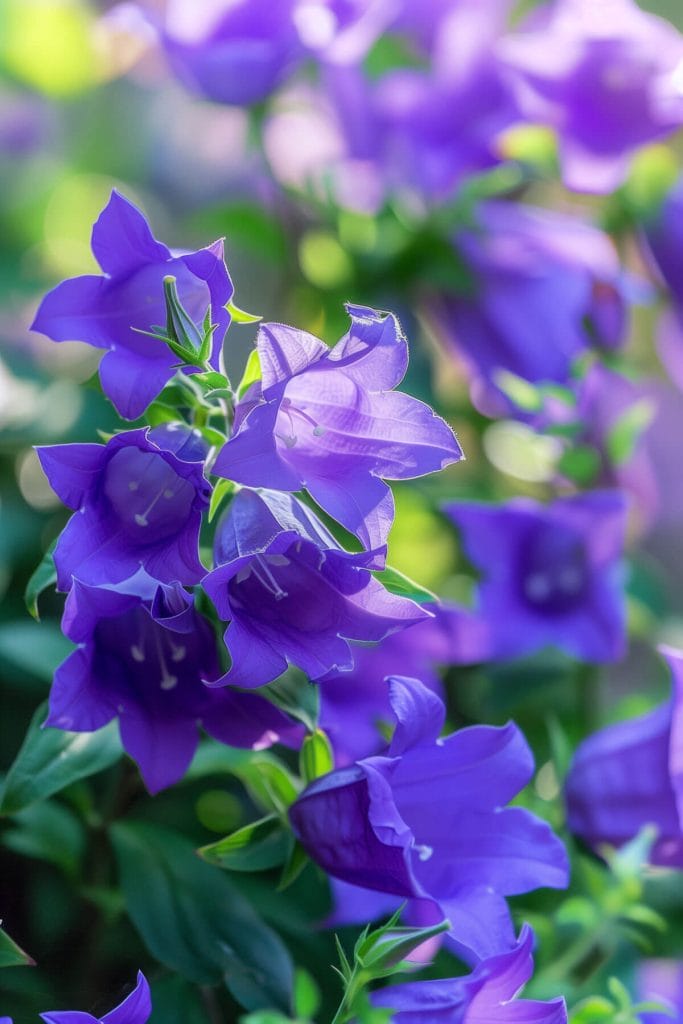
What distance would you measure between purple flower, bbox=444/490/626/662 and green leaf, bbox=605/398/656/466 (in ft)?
0.08

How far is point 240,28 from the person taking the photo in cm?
71

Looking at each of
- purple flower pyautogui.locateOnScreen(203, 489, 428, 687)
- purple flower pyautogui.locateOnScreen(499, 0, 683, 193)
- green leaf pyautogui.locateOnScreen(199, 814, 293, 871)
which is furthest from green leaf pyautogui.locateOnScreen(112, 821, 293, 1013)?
purple flower pyautogui.locateOnScreen(499, 0, 683, 193)

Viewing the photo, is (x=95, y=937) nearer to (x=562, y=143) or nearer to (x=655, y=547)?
(x=562, y=143)

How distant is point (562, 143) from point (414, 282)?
0.13 meters

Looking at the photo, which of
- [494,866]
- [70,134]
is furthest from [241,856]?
[70,134]

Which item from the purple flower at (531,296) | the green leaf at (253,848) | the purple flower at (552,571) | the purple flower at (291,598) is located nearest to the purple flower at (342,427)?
the purple flower at (291,598)

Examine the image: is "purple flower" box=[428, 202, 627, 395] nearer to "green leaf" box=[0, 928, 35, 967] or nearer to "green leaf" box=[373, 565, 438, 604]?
"green leaf" box=[373, 565, 438, 604]

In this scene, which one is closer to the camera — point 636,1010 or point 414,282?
point 636,1010

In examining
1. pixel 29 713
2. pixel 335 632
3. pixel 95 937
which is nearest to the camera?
pixel 335 632

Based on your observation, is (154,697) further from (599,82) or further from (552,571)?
(599,82)

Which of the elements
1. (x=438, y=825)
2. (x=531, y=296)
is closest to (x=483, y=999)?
(x=438, y=825)

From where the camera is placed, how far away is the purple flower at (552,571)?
2.09 feet

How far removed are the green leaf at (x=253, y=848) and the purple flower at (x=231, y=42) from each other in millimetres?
483

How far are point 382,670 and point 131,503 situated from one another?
215 millimetres
